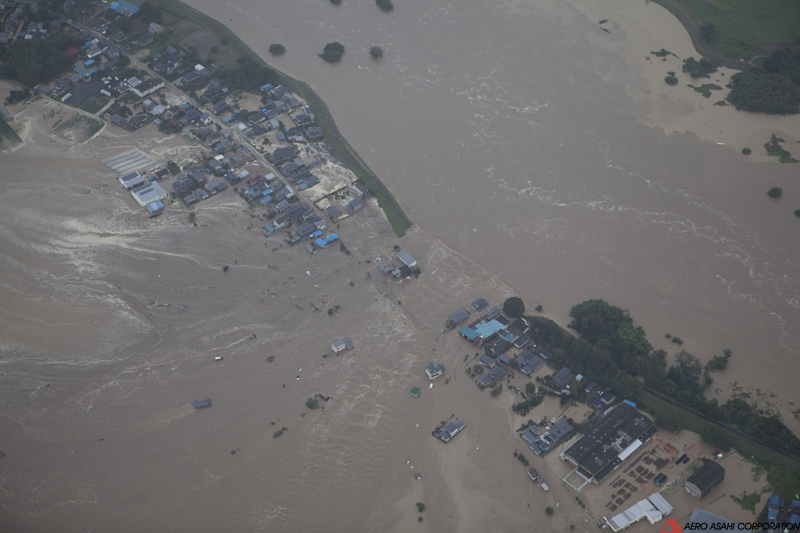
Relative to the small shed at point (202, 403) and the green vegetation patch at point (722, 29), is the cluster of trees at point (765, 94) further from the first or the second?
the small shed at point (202, 403)

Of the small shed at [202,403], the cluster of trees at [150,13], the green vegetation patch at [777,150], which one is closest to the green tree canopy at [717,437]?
the green vegetation patch at [777,150]

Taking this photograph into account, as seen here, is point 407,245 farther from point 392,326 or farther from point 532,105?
point 532,105

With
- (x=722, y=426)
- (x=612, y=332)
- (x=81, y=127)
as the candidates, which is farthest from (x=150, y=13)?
(x=722, y=426)

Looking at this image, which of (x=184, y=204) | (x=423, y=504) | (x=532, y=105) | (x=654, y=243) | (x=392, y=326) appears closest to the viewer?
(x=423, y=504)

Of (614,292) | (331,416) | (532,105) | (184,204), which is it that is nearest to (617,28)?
(532,105)

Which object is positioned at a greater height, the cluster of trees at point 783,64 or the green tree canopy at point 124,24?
the cluster of trees at point 783,64
